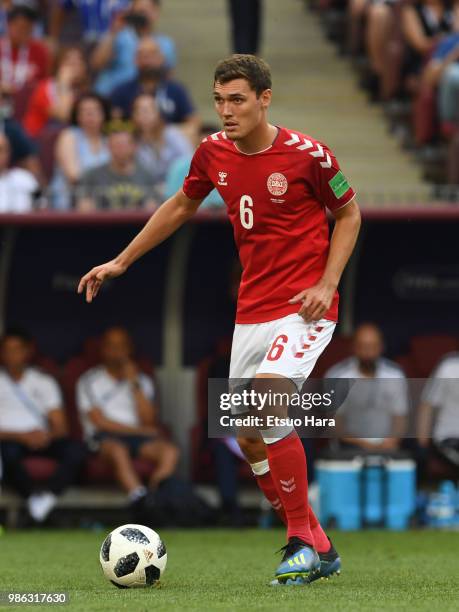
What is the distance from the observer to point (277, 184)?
6668mm

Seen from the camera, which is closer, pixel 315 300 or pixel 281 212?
pixel 315 300

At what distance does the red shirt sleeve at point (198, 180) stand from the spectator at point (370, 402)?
5052mm

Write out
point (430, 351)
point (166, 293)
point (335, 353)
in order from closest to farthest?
1. point (335, 353)
2. point (430, 351)
3. point (166, 293)

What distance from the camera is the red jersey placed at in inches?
263

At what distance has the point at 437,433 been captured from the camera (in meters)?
12.2

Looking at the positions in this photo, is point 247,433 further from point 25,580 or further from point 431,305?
point 431,305

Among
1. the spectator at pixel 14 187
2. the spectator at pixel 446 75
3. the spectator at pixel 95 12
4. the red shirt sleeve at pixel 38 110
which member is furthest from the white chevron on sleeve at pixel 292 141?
the spectator at pixel 95 12

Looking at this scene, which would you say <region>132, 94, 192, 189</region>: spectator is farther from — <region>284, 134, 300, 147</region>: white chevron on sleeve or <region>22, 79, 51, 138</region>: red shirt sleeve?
<region>284, 134, 300, 147</region>: white chevron on sleeve

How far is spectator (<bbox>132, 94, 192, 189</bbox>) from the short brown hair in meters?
6.52

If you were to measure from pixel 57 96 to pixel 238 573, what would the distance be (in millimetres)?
7525

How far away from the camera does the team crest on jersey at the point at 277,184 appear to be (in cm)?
667

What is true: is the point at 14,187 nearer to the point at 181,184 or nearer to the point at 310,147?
the point at 181,184

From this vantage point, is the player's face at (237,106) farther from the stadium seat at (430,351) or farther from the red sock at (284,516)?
the stadium seat at (430,351)

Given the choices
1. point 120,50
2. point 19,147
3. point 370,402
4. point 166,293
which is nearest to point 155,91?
point 120,50
